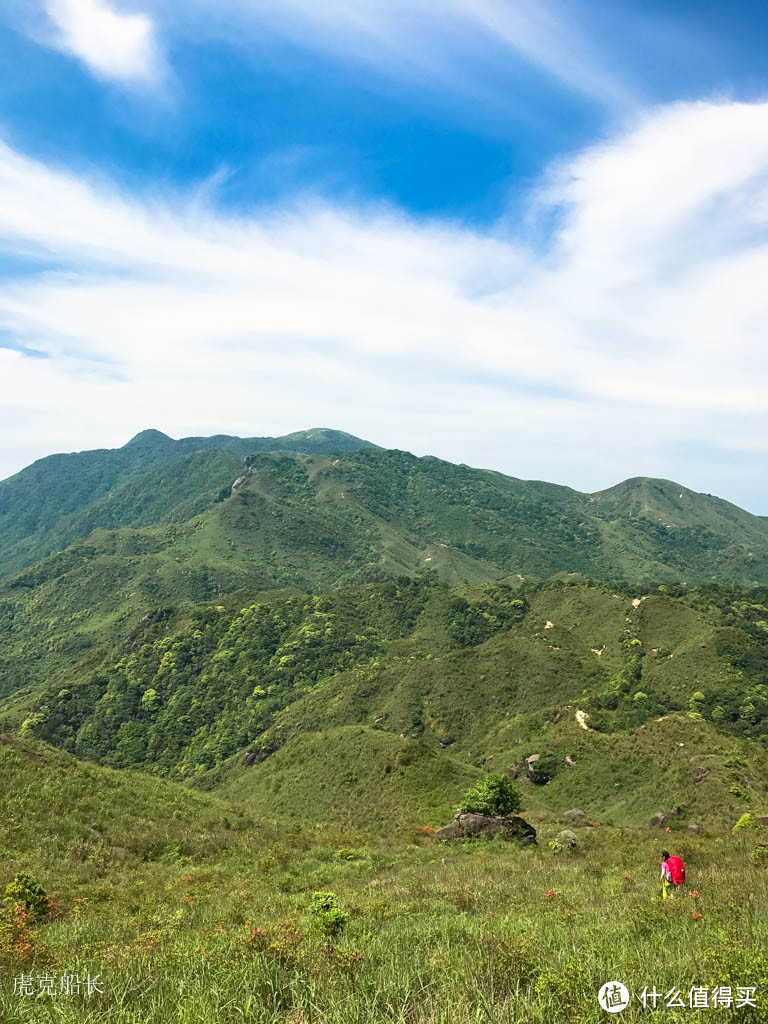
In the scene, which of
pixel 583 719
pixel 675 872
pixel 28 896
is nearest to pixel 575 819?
pixel 675 872

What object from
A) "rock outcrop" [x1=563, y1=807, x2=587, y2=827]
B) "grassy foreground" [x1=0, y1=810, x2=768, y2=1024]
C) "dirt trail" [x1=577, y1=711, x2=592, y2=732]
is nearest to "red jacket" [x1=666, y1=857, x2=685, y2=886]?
"grassy foreground" [x1=0, y1=810, x2=768, y2=1024]

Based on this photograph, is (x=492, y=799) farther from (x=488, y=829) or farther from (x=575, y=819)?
(x=575, y=819)

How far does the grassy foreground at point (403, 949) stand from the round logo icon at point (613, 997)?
8cm

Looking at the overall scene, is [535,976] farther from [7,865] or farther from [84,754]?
[84,754]

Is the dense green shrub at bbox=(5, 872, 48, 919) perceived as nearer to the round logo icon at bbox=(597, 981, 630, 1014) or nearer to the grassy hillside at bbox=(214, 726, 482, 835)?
the round logo icon at bbox=(597, 981, 630, 1014)

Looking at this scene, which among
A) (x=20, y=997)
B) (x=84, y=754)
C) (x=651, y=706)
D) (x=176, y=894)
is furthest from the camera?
(x=84, y=754)

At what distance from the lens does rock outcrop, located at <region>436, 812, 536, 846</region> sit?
3169 centimetres

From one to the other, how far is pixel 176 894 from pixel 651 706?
72524mm

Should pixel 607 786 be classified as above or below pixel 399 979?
below

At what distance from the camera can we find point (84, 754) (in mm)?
113562

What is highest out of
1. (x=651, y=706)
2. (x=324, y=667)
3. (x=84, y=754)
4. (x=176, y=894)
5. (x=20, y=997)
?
(x=20, y=997)

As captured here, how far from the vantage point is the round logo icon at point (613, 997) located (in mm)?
5318

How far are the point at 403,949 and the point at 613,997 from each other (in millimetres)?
3230

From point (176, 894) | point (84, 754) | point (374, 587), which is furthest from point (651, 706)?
point (84, 754)
